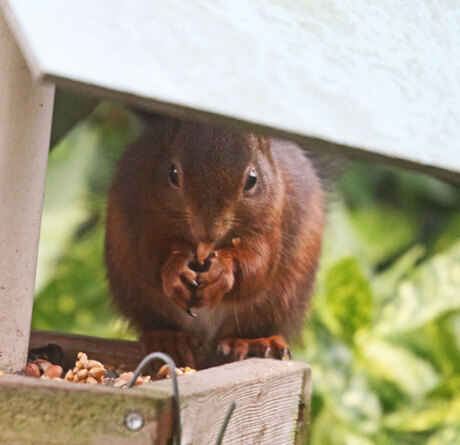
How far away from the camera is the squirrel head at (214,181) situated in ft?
6.25

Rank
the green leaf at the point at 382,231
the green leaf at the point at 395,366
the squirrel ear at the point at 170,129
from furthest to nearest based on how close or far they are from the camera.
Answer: the green leaf at the point at 382,231
the green leaf at the point at 395,366
the squirrel ear at the point at 170,129

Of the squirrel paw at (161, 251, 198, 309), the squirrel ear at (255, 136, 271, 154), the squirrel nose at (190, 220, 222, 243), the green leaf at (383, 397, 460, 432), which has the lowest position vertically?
the green leaf at (383, 397, 460, 432)

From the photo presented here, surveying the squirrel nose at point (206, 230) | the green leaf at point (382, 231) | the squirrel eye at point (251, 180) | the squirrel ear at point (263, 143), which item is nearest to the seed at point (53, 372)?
the squirrel nose at point (206, 230)

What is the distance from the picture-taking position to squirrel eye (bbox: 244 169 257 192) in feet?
6.52

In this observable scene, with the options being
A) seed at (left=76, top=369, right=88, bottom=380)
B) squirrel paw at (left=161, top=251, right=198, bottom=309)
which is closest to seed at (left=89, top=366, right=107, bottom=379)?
seed at (left=76, top=369, right=88, bottom=380)

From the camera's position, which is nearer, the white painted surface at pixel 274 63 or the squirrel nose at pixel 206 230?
the white painted surface at pixel 274 63

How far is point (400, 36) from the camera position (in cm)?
127

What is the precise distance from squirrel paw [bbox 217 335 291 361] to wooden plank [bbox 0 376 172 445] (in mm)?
807

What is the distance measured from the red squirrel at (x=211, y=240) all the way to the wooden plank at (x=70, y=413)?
26.2 inches

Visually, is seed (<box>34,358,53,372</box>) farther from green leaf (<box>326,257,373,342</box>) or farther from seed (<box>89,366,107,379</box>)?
green leaf (<box>326,257,373,342</box>)

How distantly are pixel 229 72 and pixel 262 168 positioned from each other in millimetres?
1017

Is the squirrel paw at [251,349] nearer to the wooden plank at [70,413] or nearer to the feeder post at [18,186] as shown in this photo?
the feeder post at [18,186]

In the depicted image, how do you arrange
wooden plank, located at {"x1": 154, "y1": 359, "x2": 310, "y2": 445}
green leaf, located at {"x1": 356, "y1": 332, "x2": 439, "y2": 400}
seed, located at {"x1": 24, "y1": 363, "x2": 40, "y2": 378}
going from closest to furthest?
wooden plank, located at {"x1": 154, "y1": 359, "x2": 310, "y2": 445} < seed, located at {"x1": 24, "y1": 363, "x2": 40, "y2": 378} < green leaf, located at {"x1": 356, "y1": 332, "x2": 439, "y2": 400}

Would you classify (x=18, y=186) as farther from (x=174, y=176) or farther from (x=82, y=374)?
(x=174, y=176)
